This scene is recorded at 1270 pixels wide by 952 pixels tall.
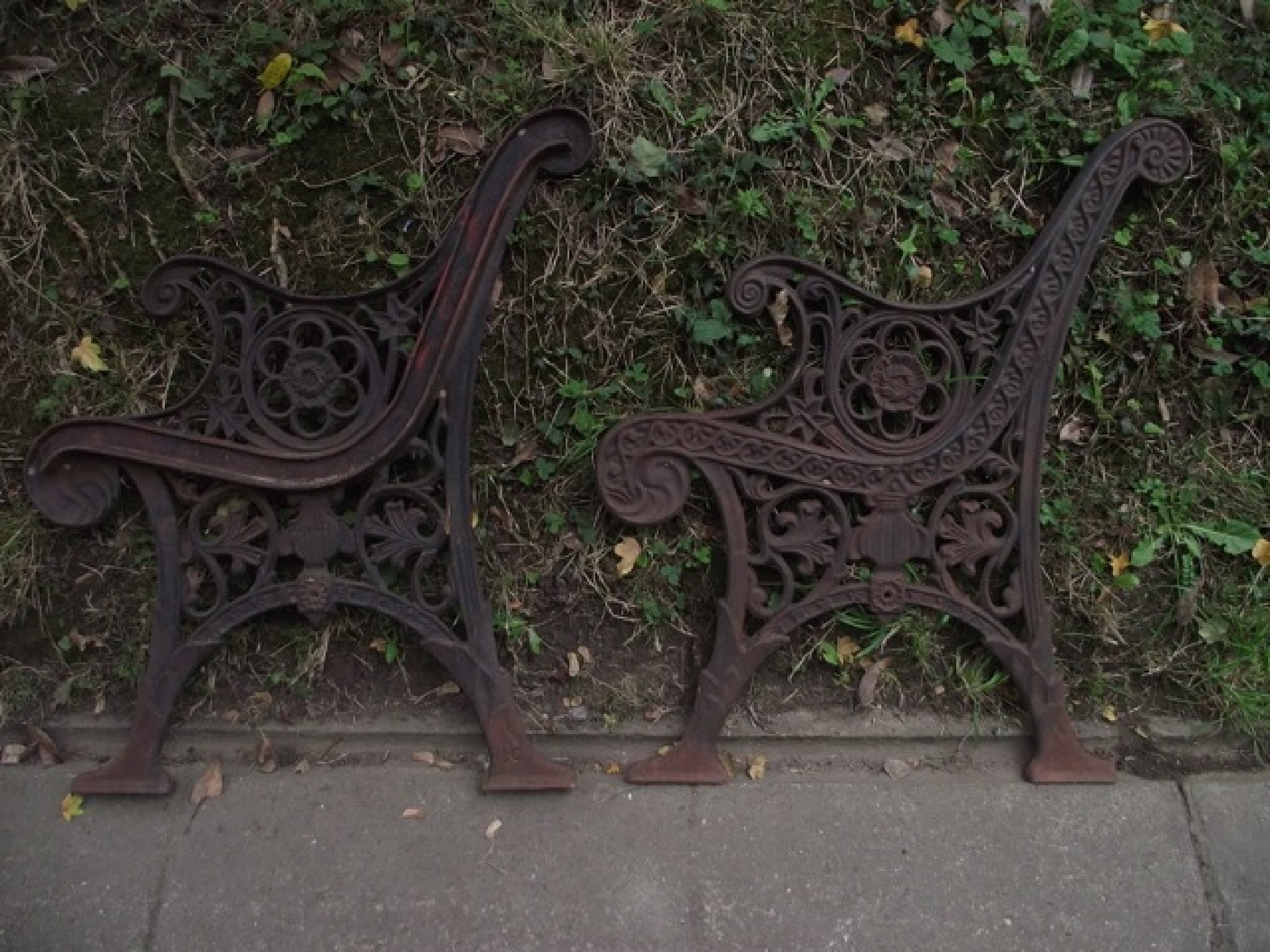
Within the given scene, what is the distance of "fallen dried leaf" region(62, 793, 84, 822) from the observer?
243 cm

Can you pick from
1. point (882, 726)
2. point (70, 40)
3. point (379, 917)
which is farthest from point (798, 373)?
point (70, 40)

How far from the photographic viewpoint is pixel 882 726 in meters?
2.59

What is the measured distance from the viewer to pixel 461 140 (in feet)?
8.34

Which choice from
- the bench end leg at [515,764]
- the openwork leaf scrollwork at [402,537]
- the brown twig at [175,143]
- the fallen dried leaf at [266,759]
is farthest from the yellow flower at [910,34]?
the fallen dried leaf at [266,759]

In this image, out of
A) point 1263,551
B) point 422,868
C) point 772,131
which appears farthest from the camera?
point 1263,551

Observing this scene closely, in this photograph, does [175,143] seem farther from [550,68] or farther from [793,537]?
[793,537]

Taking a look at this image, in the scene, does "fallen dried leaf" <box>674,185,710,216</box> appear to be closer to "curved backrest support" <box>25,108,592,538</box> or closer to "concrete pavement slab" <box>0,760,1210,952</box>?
"curved backrest support" <box>25,108,592,538</box>

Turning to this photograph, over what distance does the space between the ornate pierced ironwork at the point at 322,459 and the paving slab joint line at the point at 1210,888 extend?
5.05 ft

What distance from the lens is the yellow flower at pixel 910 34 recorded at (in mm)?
2559

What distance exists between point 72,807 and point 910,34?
2895mm

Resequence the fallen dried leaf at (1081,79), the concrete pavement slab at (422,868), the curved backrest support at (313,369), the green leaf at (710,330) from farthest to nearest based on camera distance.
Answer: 1. the fallen dried leaf at (1081,79)
2. the green leaf at (710,330)
3. the curved backrest support at (313,369)
4. the concrete pavement slab at (422,868)

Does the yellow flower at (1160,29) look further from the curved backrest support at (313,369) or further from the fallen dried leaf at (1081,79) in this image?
the curved backrest support at (313,369)

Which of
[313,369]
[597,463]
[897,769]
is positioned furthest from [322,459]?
[897,769]

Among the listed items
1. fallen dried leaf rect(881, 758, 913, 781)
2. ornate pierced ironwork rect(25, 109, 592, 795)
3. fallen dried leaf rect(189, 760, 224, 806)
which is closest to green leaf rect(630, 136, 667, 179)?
ornate pierced ironwork rect(25, 109, 592, 795)
